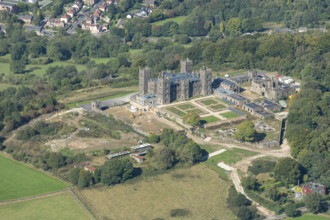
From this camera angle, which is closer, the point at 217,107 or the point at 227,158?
the point at 227,158

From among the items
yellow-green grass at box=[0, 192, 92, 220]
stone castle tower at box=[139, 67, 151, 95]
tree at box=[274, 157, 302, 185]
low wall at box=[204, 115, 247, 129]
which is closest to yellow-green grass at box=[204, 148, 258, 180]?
tree at box=[274, 157, 302, 185]

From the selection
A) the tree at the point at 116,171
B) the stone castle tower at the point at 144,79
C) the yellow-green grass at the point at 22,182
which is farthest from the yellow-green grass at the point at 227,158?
the stone castle tower at the point at 144,79

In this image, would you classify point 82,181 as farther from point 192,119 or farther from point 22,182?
point 192,119

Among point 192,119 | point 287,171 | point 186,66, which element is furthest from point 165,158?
point 186,66

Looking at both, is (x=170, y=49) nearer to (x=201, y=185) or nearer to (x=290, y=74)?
(x=290, y=74)

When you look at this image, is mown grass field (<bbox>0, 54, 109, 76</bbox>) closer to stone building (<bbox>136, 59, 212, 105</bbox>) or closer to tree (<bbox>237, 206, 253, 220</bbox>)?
stone building (<bbox>136, 59, 212, 105</bbox>)

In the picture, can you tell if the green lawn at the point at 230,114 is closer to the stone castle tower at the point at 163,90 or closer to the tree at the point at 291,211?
the stone castle tower at the point at 163,90
